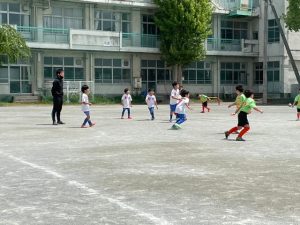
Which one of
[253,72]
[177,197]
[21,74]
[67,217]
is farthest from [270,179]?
[253,72]

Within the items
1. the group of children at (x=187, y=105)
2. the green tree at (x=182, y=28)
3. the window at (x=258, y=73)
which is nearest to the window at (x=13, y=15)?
the green tree at (x=182, y=28)

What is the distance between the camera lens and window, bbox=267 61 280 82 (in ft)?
159

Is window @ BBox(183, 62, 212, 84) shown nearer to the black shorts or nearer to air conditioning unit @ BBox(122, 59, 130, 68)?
air conditioning unit @ BBox(122, 59, 130, 68)

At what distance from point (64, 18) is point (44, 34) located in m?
2.77

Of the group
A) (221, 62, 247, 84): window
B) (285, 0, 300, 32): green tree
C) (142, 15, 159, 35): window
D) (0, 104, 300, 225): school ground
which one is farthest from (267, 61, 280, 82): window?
(0, 104, 300, 225): school ground

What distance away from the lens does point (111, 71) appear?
1747 inches

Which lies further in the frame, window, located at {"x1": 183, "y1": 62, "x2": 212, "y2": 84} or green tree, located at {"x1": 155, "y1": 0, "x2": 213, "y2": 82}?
window, located at {"x1": 183, "y1": 62, "x2": 212, "y2": 84}

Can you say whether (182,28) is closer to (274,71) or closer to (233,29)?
(233,29)

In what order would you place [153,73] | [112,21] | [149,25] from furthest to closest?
[153,73]
[149,25]
[112,21]

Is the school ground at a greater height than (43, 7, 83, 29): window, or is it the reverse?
(43, 7, 83, 29): window

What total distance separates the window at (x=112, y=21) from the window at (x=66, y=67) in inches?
138

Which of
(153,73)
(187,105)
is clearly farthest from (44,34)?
(187,105)

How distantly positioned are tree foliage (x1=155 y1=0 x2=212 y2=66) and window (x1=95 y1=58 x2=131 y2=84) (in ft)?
12.5

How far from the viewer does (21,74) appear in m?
40.7
